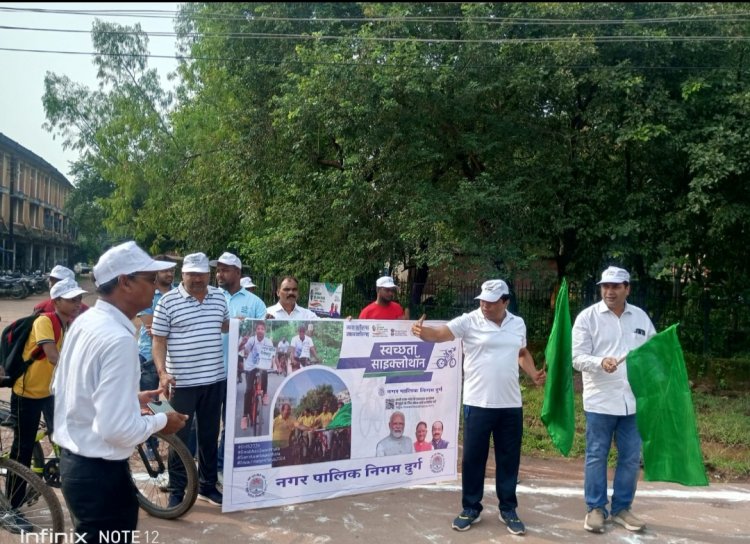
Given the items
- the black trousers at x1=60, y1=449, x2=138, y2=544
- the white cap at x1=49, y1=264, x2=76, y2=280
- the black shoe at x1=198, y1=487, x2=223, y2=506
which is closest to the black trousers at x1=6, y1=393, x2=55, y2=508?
the white cap at x1=49, y1=264, x2=76, y2=280

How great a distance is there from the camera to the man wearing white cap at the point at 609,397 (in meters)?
4.81

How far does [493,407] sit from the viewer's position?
4.77m

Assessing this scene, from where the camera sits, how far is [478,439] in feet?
15.8

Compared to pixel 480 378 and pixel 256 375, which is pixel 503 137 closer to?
pixel 480 378

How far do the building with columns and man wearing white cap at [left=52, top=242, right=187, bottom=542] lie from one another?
48.4 metres

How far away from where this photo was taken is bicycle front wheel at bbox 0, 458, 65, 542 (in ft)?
12.9

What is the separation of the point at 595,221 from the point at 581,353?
7.78m

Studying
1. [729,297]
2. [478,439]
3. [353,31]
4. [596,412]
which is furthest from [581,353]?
[353,31]

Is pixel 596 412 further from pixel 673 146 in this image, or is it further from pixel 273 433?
pixel 673 146

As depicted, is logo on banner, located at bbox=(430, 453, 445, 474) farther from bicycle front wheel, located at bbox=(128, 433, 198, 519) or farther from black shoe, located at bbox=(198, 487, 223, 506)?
bicycle front wheel, located at bbox=(128, 433, 198, 519)

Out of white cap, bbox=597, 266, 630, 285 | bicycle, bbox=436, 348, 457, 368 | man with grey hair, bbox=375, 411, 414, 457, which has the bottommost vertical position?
man with grey hair, bbox=375, 411, 414, 457

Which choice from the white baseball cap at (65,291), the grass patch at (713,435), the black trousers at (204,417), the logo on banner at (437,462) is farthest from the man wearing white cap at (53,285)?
the grass patch at (713,435)

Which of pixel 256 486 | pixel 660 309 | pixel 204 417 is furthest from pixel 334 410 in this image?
pixel 660 309

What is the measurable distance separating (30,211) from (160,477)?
58.0 meters
